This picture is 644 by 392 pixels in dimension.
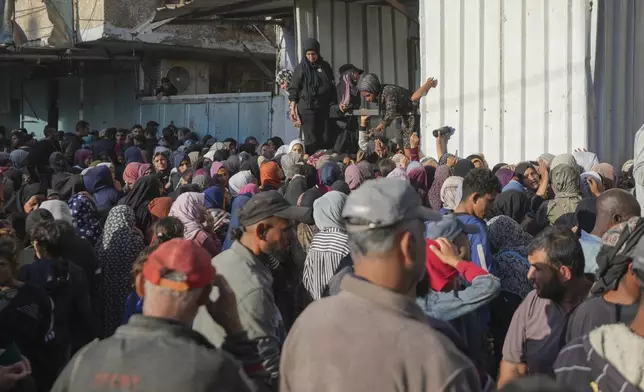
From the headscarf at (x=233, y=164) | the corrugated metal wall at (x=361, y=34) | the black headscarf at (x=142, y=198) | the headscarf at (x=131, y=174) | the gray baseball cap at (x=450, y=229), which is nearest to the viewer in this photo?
the gray baseball cap at (x=450, y=229)

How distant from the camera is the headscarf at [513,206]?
635cm

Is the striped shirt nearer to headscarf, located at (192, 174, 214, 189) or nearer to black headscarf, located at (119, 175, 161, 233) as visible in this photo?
black headscarf, located at (119, 175, 161, 233)

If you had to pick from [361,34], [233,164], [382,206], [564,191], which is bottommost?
[564,191]

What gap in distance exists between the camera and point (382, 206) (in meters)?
2.24

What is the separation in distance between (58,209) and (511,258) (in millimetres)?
3458

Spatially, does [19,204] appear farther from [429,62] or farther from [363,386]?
[363,386]

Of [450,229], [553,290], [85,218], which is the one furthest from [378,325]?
[85,218]

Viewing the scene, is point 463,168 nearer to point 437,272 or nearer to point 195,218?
point 195,218

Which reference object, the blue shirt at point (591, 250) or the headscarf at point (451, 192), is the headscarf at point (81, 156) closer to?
the headscarf at point (451, 192)

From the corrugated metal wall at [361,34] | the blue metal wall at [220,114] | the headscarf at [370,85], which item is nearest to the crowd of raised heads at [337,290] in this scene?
the headscarf at [370,85]

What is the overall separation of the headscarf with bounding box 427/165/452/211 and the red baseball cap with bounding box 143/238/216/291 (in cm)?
528

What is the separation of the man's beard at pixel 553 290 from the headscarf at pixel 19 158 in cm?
915

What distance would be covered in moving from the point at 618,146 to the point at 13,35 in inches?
501

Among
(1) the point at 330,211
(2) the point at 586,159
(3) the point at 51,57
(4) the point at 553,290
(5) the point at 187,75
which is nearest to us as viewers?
(4) the point at 553,290
